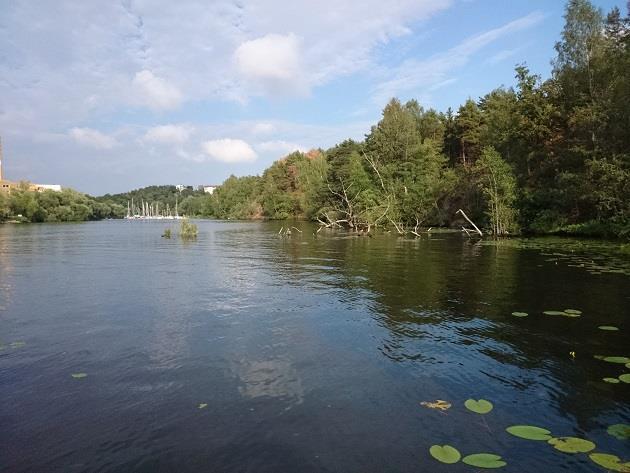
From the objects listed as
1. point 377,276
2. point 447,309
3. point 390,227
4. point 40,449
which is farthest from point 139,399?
point 390,227

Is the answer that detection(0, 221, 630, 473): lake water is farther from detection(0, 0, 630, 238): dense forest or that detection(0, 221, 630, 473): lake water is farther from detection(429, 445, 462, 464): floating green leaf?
detection(0, 0, 630, 238): dense forest

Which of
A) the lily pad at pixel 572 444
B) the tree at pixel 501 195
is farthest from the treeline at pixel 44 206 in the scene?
the lily pad at pixel 572 444

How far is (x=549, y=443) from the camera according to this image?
6523mm

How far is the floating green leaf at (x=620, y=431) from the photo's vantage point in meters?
6.65

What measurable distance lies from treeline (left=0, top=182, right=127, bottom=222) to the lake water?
119 m

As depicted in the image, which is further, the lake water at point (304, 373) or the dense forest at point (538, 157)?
the dense forest at point (538, 157)

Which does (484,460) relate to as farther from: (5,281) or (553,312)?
(5,281)

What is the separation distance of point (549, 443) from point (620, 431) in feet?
4.08

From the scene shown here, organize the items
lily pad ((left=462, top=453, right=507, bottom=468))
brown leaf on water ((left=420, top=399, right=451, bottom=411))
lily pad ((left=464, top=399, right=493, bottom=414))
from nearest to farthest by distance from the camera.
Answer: lily pad ((left=462, top=453, right=507, bottom=468)) → lily pad ((left=464, top=399, right=493, bottom=414)) → brown leaf on water ((left=420, top=399, right=451, bottom=411))

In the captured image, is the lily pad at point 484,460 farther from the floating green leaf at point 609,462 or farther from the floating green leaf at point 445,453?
the floating green leaf at point 609,462

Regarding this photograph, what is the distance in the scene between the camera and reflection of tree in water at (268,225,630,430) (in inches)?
354

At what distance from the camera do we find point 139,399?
26.8ft

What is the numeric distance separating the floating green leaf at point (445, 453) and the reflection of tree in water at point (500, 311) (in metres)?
2.39

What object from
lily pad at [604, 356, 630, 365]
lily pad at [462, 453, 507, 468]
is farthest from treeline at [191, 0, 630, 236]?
lily pad at [462, 453, 507, 468]
